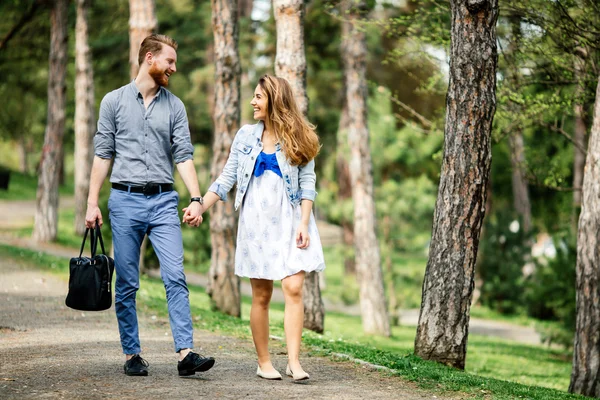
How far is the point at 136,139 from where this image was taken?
6.35 metres

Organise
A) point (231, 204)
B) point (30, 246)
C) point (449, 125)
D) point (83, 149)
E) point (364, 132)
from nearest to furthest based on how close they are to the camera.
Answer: point (449, 125), point (231, 204), point (364, 132), point (30, 246), point (83, 149)

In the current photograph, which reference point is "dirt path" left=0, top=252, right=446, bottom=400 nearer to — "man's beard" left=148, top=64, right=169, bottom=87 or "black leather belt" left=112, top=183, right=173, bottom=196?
"black leather belt" left=112, top=183, right=173, bottom=196

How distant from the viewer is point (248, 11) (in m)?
30.0

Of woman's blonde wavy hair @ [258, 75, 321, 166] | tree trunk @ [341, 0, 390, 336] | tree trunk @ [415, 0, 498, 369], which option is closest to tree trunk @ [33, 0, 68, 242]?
tree trunk @ [341, 0, 390, 336]

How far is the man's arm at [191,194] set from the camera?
20.0ft

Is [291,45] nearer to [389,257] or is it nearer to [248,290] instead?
[389,257]

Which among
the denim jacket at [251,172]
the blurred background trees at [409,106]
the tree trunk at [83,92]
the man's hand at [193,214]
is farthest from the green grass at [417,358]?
the tree trunk at [83,92]

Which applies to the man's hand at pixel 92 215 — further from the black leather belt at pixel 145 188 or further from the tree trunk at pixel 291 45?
the tree trunk at pixel 291 45

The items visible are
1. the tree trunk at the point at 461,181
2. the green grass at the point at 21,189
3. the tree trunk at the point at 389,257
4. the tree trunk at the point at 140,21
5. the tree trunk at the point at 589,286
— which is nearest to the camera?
the tree trunk at the point at 461,181

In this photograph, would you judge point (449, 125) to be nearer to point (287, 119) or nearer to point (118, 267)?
point (287, 119)

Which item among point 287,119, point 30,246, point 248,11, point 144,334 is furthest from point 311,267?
point 248,11

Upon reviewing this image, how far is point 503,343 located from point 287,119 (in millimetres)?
15208

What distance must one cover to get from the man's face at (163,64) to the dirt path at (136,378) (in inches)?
87.1

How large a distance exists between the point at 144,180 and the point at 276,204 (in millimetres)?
971
